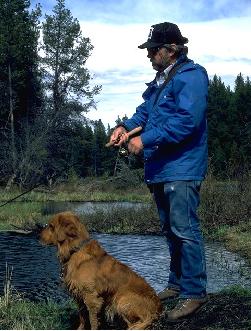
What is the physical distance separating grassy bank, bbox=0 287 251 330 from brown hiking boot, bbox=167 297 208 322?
7cm

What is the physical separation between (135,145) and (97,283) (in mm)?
1207

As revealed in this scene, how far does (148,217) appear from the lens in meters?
21.3

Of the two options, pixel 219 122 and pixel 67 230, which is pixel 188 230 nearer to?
pixel 67 230

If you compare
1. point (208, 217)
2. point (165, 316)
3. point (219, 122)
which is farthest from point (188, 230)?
point (219, 122)

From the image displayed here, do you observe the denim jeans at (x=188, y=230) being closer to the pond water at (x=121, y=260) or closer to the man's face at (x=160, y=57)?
the man's face at (x=160, y=57)

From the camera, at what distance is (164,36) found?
5.29 meters

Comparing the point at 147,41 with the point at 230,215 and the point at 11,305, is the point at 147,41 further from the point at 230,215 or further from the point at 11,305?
the point at 230,215

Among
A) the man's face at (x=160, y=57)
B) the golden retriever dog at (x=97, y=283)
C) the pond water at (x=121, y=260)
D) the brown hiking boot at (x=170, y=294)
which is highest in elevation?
the man's face at (x=160, y=57)

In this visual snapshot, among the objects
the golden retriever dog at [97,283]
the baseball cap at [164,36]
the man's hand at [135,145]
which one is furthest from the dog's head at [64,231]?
the baseball cap at [164,36]

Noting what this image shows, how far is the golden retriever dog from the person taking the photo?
5.14 meters

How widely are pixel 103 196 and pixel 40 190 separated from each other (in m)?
5.09

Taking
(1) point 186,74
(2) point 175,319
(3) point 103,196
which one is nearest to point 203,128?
(1) point 186,74

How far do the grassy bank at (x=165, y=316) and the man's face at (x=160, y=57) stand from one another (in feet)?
6.98

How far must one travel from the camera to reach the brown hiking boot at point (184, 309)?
16.9 ft
